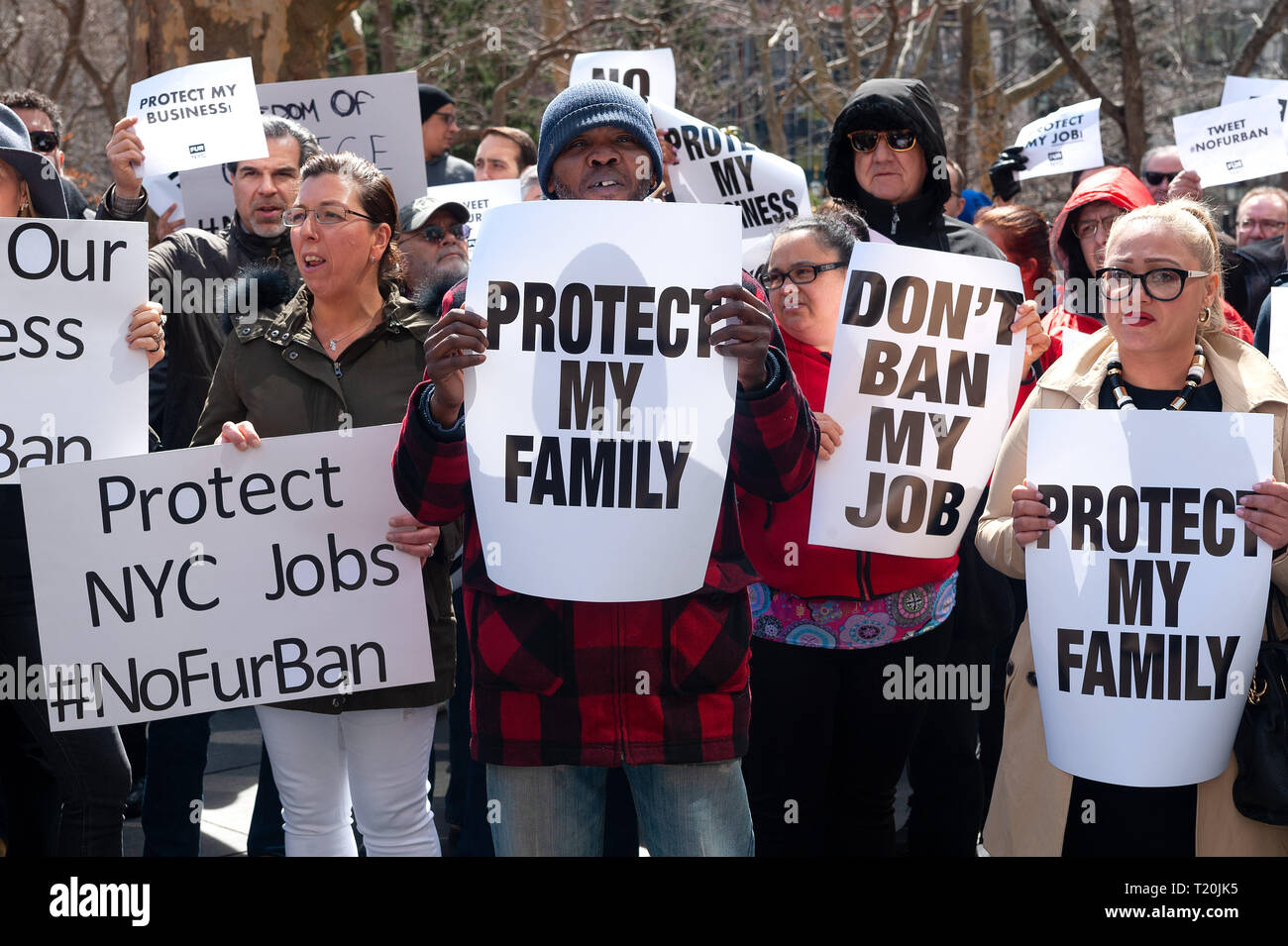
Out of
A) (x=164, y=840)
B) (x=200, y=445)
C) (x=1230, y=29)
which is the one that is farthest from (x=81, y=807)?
(x=1230, y=29)

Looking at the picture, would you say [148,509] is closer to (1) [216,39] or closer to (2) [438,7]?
(1) [216,39]

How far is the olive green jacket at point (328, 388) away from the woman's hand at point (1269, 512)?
5.80 feet

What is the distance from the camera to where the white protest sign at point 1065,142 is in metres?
7.02

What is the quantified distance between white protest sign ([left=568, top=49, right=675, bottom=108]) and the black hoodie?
2.34m

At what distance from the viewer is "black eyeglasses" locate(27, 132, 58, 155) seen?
5480 millimetres

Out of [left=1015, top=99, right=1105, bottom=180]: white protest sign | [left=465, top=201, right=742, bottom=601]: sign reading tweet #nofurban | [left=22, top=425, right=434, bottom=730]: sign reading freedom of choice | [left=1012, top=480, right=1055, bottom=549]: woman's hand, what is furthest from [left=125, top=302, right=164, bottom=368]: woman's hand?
[left=1015, top=99, right=1105, bottom=180]: white protest sign

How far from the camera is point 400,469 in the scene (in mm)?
2914

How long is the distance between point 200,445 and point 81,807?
3.08 feet

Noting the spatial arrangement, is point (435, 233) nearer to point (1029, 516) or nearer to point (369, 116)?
point (369, 116)

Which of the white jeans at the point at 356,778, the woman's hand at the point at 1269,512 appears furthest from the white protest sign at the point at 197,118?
the woman's hand at the point at 1269,512

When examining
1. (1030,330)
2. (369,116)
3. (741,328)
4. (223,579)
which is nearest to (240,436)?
(223,579)

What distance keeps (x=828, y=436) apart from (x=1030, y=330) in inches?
27.1

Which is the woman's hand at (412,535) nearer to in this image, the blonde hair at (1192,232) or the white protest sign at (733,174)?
the blonde hair at (1192,232)

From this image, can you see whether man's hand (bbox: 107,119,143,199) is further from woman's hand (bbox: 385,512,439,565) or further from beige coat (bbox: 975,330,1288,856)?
beige coat (bbox: 975,330,1288,856)
